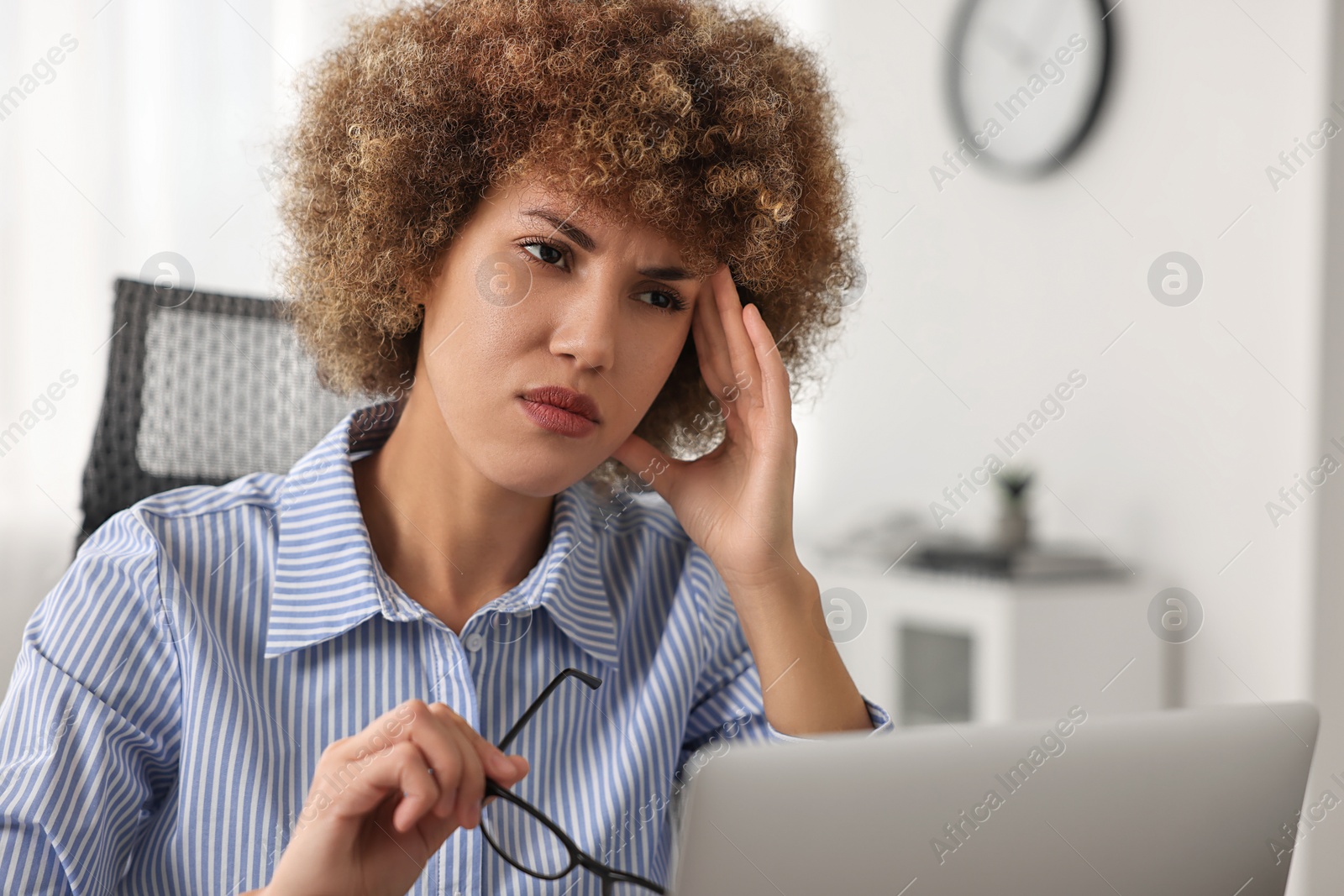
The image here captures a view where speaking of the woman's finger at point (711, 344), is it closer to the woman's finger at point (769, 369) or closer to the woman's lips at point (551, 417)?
the woman's finger at point (769, 369)

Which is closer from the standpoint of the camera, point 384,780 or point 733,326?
point 384,780

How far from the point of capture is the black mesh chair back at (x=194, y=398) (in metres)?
1.11

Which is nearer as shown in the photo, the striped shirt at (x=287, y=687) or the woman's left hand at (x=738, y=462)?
the striped shirt at (x=287, y=687)

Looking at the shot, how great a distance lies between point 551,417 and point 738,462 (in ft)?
0.86

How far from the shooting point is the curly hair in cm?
96

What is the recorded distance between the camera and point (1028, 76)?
258 cm

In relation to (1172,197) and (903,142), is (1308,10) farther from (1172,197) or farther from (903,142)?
(903,142)

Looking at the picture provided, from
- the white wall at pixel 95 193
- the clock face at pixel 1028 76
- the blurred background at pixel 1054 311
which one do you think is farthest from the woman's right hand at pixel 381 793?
the clock face at pixel 1028 76


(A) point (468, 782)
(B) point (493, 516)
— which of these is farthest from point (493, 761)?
(B) point (493, 516)

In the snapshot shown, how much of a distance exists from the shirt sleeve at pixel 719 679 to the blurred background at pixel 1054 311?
1.16 meters

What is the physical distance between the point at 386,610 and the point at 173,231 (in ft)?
5.57

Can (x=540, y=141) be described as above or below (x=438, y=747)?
above

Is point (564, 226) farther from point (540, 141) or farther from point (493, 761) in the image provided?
point (493, 761)

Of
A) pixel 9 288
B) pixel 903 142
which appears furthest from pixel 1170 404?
pixel 9 288
